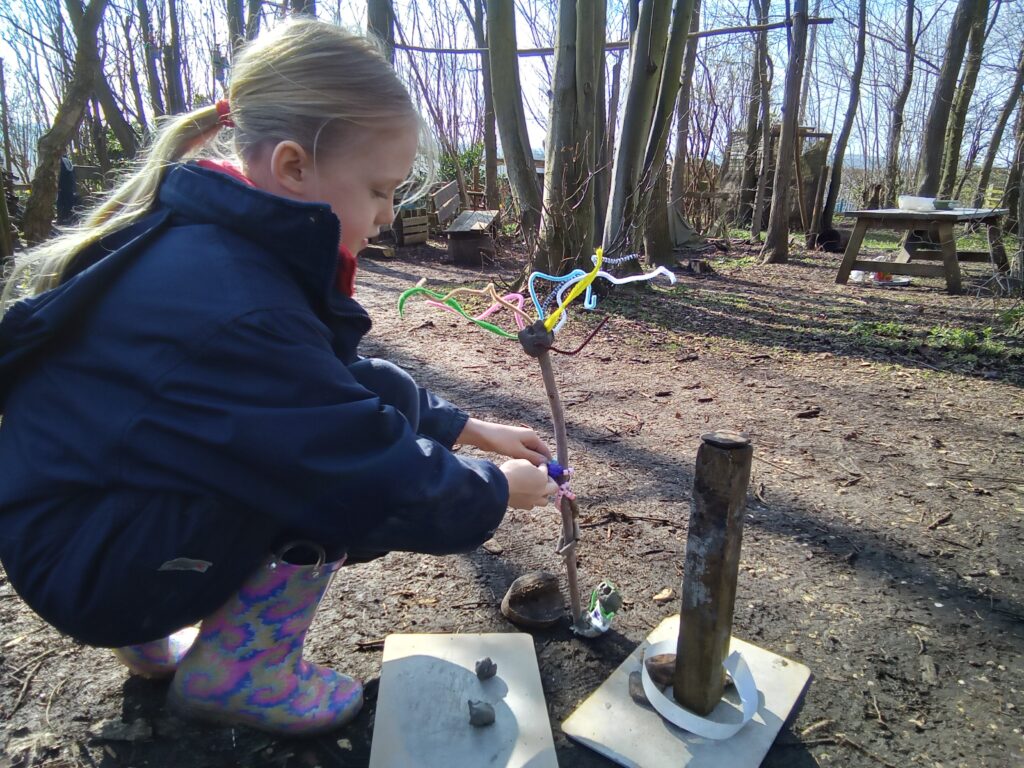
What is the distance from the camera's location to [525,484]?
1228 millimetres

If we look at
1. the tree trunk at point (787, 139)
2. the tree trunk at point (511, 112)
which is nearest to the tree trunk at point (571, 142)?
the tree trunk at point (511, 112)

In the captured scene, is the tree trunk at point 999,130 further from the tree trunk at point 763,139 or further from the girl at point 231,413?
the girl at point 231,413

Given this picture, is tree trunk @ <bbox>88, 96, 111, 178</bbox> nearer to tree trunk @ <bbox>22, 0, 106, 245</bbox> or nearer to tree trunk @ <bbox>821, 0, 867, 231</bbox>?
tree trunk @ <bbox>22, 0, 106, 245</bbox>

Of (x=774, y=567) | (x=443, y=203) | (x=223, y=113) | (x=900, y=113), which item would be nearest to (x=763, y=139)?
(x=443, y=203)

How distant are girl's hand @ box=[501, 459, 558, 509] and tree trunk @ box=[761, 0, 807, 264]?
7938mm

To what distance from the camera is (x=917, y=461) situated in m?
2.56

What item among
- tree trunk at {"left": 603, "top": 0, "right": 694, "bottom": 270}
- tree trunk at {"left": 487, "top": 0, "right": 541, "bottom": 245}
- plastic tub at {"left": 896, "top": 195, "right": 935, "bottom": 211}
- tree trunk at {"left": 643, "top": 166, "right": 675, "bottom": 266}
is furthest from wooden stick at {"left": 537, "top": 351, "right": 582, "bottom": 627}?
plastic tub at {"left": 896, "top": 195, "right": 935, "bottom": 211}

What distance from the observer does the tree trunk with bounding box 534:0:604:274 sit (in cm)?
505

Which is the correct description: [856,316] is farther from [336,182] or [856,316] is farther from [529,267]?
[336,182]

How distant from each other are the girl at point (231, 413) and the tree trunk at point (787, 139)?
797cm

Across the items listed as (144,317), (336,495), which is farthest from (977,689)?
(144,317)

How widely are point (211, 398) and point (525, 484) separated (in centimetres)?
55

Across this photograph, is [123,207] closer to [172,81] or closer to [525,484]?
[525,484]

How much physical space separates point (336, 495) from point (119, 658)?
795 millimetres
